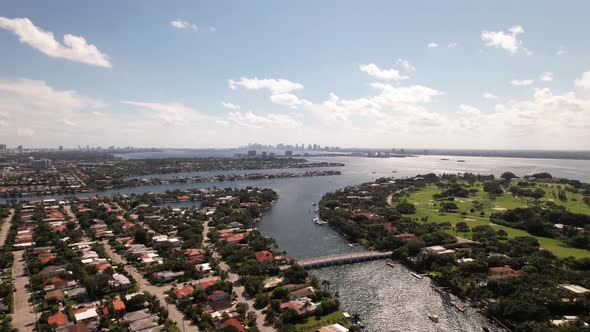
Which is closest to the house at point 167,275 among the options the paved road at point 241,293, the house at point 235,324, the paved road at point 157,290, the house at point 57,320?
the paved road at point 157,290

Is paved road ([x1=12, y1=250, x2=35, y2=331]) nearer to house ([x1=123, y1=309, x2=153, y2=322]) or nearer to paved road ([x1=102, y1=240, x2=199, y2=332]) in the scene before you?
Answer: house ([x1=123, y1=309, x2=153, y2=322])

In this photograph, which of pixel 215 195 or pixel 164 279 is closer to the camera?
pixel 164 279

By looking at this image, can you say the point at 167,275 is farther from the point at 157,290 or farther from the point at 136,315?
the point at 136,315

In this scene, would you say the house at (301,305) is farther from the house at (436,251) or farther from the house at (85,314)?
the house at (436,251)

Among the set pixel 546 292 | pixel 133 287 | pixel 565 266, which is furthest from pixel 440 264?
pixel 133 287

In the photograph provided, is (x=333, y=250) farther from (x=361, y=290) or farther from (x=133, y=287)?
(x=133, y=287)

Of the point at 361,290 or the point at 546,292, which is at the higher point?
the point at 546,292
